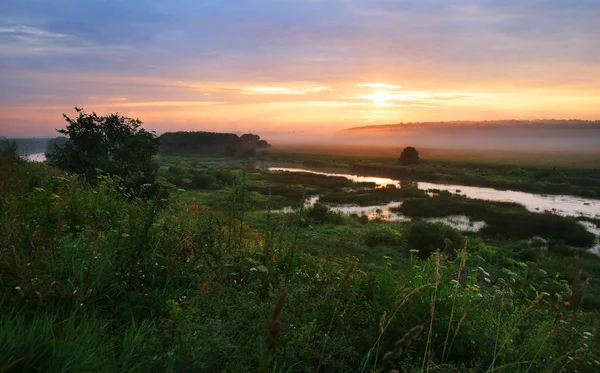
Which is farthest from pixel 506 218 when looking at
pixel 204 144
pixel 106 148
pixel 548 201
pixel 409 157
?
pixel 204 144

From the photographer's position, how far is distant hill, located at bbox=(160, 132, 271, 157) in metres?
127

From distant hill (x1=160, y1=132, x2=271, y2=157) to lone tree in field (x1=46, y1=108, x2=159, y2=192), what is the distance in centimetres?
9980

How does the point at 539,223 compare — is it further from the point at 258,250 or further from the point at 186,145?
the point at 186,145

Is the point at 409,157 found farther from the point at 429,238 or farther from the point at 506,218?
the point at 429,238

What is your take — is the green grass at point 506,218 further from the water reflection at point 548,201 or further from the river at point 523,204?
the water reflection at point 548,201

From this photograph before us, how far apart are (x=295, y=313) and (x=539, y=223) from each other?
96.7 ft

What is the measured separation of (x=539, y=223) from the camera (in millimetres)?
26953

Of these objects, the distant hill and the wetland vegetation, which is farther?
the distant hill

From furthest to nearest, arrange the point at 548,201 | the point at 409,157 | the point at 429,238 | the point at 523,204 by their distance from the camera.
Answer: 1. the point at 409,157
2. the point at 548,201
3. the point at 523,204
4. the point at 429,238

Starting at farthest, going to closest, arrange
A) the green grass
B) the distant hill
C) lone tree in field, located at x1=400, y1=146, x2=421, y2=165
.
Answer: the distant hill
lone tree in field, located at x1=400, y1=146, x2=421, y2=165
the green grass

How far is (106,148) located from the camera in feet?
73.6

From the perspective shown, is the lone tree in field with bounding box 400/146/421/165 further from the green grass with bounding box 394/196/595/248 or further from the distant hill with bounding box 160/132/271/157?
the distant hill with bounding box 160/132/271/157

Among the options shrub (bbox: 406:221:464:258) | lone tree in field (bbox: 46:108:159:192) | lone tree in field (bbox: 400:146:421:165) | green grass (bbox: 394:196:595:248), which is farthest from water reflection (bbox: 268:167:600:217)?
lone tree in field (bbox: 46:108:159:192)

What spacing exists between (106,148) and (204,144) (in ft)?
374
